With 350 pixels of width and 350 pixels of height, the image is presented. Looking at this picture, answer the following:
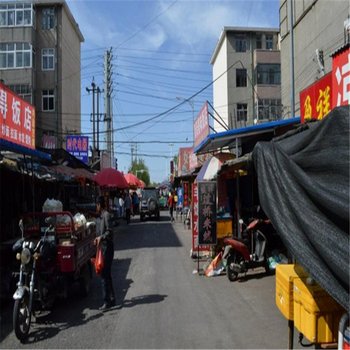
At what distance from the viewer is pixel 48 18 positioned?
40.1 metres

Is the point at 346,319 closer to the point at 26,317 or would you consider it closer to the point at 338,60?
the point at 338,60

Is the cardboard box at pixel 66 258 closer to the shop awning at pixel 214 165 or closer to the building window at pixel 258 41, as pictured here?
the shop awning at pixel 214 165

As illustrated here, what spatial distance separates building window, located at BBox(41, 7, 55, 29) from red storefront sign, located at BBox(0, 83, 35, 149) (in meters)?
32.9

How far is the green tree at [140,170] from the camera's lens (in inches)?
3773

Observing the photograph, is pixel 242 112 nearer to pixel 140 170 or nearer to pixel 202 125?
pixel 202 125

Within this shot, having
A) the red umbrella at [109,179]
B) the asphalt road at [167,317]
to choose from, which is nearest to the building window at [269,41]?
the red umbrella at [109,179]

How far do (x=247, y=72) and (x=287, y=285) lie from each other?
44.5 meters

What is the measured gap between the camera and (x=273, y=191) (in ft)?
16.2

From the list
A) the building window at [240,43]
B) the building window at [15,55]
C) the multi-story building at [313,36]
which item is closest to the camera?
the multi-story building at [313,36]

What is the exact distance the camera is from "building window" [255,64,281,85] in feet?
150

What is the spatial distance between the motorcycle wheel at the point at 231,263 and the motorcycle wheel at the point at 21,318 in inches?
183

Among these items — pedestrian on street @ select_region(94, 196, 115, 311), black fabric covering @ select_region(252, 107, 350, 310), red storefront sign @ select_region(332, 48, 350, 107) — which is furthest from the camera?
pedestrian on street @ select_region(94, 196, 115, 311)

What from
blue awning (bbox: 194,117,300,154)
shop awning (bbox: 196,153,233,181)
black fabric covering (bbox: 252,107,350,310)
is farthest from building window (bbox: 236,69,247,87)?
black fabric covering (bbox: 252,107,350,310)

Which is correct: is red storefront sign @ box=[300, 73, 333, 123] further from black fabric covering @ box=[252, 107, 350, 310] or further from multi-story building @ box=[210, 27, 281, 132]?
multi-story building @ box=[210, 27, 281, 132]
